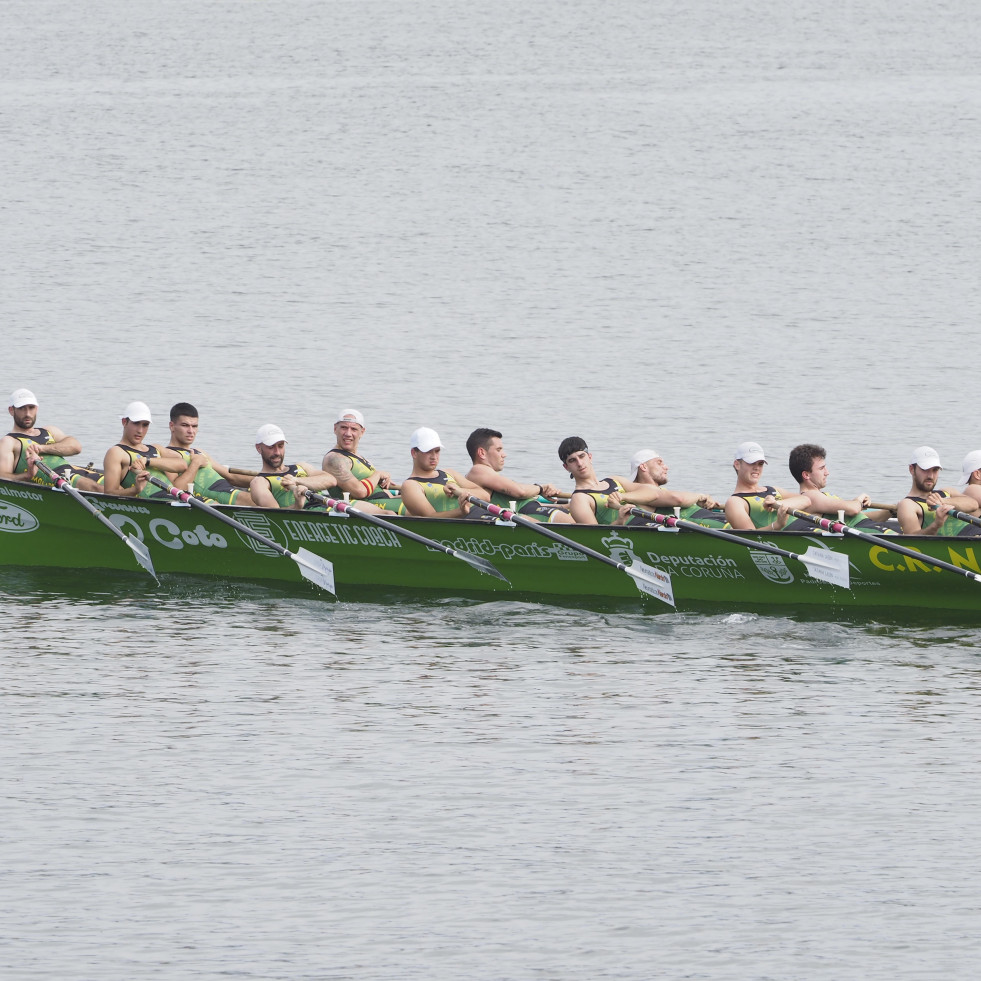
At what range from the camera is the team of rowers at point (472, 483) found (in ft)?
72.0

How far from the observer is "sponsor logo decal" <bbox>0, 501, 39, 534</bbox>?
2506 centimetres

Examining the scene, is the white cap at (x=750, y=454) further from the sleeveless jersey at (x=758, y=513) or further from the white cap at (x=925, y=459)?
the white cap at (x=925, y=459)

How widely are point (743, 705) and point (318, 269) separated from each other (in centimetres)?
4292

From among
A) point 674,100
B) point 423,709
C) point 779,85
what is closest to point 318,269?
point 674,100

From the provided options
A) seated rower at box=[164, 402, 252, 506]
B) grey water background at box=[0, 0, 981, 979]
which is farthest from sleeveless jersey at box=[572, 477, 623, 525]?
seated rower at box=[164, 402, 252, 506]

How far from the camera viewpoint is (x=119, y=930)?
544 inches

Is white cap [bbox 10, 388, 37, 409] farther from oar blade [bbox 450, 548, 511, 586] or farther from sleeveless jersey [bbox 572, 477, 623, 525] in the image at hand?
sleeveless jersey [bbox 572, 477, 623, 525]

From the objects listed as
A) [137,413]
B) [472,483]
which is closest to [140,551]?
[137,413]

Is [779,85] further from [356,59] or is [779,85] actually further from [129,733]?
[129,733]

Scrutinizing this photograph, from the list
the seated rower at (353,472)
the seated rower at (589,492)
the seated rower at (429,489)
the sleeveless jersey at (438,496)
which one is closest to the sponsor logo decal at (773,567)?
the seated rower at (589,492)

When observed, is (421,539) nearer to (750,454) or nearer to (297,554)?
(297,554)

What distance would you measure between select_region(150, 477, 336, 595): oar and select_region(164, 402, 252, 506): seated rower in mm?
651

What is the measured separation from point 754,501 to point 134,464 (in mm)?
7836

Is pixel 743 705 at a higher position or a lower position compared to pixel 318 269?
lower
